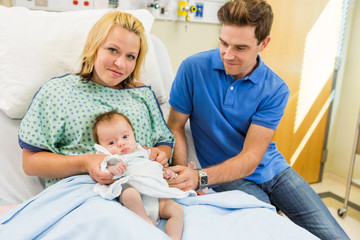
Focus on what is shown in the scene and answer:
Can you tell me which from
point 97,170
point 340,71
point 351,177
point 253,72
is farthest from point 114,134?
point 340,71

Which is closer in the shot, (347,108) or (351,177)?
(351,177)

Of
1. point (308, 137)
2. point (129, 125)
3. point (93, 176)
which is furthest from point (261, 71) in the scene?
point (308, 137)

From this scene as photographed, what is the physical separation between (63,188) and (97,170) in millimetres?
119

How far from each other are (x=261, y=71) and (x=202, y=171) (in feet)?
1.92

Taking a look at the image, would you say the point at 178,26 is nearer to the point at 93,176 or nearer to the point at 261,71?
the point at 261,71

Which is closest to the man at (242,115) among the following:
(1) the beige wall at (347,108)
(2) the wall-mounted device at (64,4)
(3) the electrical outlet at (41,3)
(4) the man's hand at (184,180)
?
(4) the man's hand at (184,180)

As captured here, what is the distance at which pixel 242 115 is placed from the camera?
5.22 ft

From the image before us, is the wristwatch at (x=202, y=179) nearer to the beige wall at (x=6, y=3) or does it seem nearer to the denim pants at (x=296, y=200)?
the denim pants at (x=296, y=200)

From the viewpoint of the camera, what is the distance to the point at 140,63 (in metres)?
1.47

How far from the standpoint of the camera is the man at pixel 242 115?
58.1 inches

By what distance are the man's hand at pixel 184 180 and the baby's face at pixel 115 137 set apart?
0.20m

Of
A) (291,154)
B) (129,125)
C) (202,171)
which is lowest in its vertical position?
(291,154)

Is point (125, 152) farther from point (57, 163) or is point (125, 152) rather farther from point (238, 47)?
point (238, 47)

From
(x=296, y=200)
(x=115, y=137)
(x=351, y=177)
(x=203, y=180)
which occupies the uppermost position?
(x=115, y=137)
